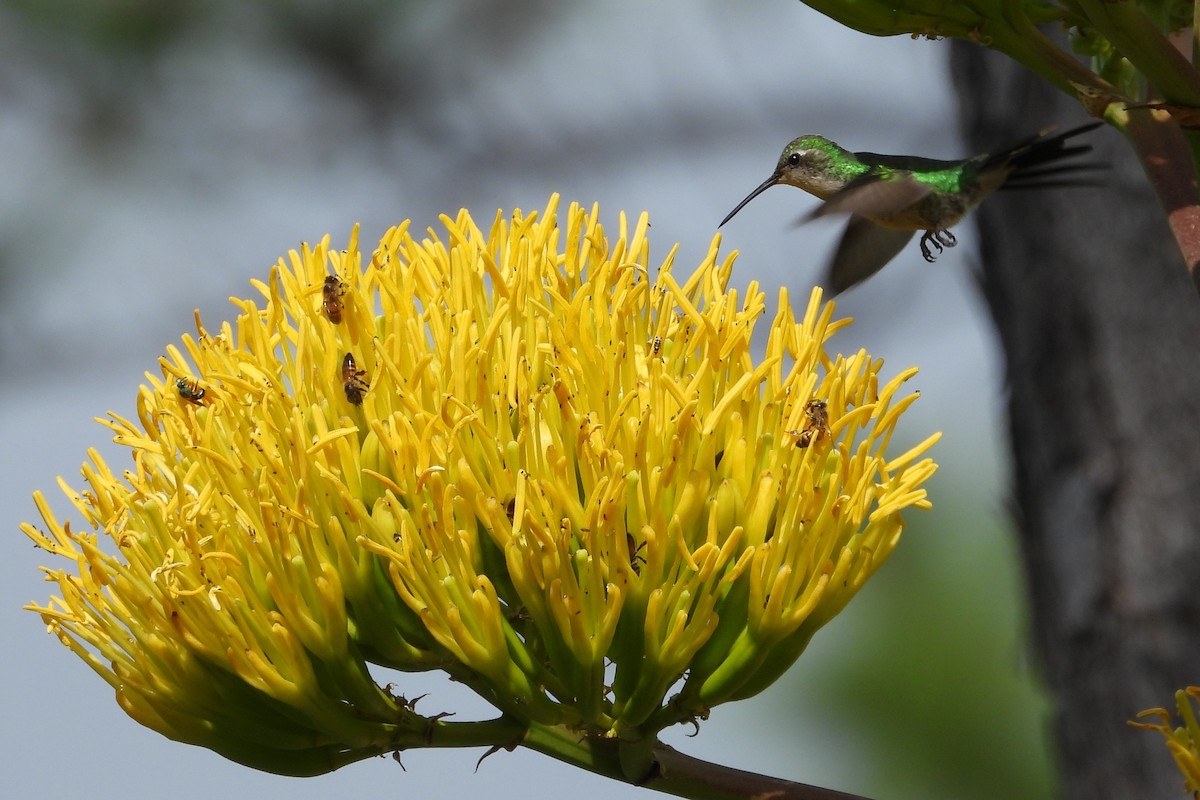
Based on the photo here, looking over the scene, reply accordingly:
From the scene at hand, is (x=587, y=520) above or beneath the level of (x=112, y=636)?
beneath

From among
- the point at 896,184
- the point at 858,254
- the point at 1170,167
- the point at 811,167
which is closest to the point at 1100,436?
the point at 858,254

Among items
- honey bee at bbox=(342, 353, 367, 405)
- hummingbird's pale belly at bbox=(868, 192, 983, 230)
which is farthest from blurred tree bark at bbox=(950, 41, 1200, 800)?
honey bee at bbox=(342, 353, 367, 405)

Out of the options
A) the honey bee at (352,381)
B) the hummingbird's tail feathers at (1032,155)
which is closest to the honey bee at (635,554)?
the honey bee at (352,381)

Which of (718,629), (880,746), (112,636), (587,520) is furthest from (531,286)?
(880,746)

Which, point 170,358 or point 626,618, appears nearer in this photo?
point 626,618

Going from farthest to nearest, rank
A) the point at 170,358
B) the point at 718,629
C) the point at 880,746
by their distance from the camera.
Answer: the point at 880,746 < the point at 170,358 < the point at 718,629

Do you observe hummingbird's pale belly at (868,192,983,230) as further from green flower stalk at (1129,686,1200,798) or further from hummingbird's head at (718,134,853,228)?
green flower stalk at (1129,686,1200,798)

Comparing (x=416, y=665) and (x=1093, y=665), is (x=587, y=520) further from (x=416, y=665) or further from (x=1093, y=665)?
(x=1093, y=665)
